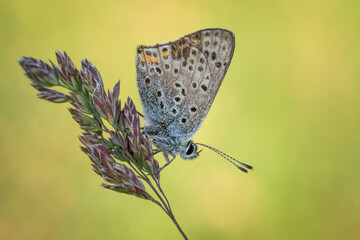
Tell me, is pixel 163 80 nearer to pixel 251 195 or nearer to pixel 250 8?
pixel 251 195

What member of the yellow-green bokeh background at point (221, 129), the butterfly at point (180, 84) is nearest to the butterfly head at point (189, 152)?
the butterfly at point (180, 84)

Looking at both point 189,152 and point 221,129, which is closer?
point 189,152

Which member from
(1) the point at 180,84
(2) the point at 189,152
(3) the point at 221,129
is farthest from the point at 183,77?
(3) the point at 221,129

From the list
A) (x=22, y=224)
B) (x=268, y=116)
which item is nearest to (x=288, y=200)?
(x=268, y=116)

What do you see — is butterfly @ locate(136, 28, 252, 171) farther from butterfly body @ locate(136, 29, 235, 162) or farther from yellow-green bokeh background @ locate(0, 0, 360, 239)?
yellow-green bokeh background @ locate(0, 0, 360, 239)

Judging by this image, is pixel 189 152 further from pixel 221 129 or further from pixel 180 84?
pixel 221 129
